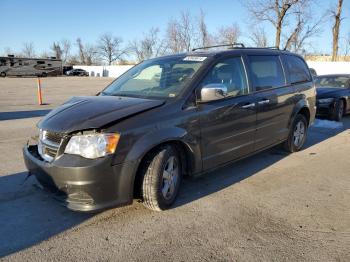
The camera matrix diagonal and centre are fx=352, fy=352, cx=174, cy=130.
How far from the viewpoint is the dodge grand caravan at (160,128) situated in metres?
3.42

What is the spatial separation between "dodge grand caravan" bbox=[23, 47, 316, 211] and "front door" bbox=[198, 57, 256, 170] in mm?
13

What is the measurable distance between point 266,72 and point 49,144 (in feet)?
11.4

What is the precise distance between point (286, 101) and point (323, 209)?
7.52 ft

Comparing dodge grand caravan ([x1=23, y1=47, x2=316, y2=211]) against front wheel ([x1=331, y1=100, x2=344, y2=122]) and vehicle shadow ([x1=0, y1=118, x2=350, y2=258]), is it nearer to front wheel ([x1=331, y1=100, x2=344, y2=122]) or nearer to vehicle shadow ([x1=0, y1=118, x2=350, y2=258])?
vehicle shadow ([x1=0, y1=118, x2=350, y2=258])

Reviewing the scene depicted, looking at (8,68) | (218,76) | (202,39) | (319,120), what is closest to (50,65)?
(8,68)

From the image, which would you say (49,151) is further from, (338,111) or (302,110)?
(338,111)

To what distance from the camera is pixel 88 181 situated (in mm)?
3328

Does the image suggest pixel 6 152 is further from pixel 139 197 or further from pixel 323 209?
pixel 323 209

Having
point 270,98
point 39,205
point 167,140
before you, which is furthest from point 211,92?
point 39,205

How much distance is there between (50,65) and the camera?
192ft

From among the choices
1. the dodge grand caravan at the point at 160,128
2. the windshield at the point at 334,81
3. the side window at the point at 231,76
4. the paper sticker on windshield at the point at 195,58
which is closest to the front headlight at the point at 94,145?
the dodge grand caravan at the point at 160,128

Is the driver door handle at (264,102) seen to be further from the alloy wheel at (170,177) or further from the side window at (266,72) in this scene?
the alloy wheel at (170,177)

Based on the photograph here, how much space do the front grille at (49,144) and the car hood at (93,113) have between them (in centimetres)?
6

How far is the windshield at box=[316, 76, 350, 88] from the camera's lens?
36.9 feet
